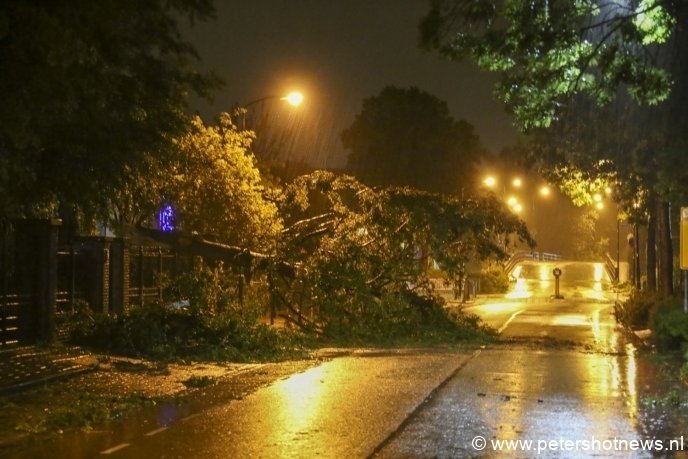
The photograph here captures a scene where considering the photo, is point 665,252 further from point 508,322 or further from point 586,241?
point 586,241

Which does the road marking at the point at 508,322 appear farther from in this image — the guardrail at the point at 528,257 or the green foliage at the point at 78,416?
the guardrail at the point at 528,257

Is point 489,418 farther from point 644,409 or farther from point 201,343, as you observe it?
point 201,343

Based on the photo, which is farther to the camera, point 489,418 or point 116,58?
point 116,58

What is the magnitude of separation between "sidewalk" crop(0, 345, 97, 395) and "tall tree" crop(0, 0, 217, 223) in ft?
8.54

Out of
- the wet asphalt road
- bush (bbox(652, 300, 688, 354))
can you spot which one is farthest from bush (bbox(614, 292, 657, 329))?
the wet asphalt road

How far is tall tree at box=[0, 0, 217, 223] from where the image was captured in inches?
399

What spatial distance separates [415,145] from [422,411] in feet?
131

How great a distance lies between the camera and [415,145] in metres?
50.4

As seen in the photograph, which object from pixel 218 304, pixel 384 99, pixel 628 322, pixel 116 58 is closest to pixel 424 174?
pixel 384 99

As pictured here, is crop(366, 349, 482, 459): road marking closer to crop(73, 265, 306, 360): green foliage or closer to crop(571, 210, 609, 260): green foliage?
crop(73, 265, 306, 360): green foliage

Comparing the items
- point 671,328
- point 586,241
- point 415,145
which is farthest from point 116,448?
point 586,241

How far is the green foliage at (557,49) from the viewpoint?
11719 mm

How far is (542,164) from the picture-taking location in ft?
84.4

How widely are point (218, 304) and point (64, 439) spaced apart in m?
10.6
